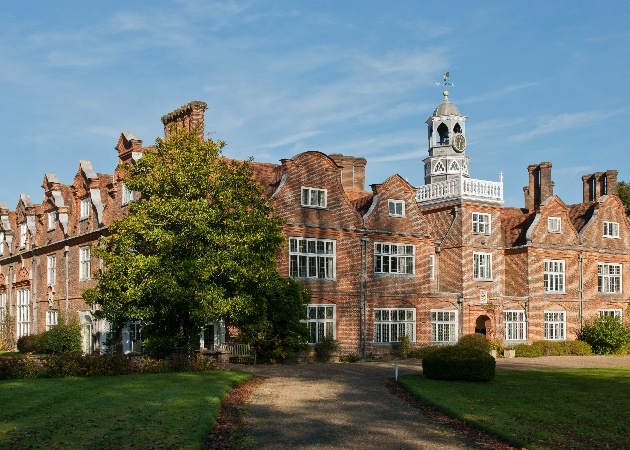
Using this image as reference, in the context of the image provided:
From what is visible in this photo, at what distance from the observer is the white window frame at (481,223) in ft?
141

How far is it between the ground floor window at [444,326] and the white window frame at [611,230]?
14855 mm

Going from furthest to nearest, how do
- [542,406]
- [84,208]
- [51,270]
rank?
[51,270] < [84,208] < [542,406]

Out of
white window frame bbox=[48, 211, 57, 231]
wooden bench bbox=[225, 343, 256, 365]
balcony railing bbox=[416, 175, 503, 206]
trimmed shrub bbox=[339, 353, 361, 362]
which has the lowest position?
trimmed shrub bbox=[339, 353, 361, 362]

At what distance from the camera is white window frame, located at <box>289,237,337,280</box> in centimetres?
3544

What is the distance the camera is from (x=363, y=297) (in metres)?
37.5

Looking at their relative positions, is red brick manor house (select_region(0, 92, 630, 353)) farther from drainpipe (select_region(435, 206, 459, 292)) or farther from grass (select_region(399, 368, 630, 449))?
grass (select_region(399, 368, 630, 449))

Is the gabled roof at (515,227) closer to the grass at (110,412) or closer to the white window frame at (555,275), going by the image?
the white window frame at (555,275)

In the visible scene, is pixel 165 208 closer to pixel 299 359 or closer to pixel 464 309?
pixel 299 359

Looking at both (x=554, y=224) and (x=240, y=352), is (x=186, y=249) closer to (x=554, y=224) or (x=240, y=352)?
(x=240, y=352)

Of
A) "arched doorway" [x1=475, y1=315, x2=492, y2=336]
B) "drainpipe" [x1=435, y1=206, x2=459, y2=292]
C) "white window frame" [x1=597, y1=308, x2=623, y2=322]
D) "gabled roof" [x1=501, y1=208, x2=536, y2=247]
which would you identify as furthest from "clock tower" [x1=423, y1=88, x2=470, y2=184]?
"white window frame" [x1=597, y1=308, x2=623, y2=322]

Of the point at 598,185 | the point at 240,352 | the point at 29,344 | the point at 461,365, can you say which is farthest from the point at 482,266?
the point at 29,344

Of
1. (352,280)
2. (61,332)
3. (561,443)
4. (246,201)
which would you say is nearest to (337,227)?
(352,280)

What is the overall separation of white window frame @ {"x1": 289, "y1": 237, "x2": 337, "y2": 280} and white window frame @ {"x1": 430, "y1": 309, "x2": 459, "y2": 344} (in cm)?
718

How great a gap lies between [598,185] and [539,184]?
20.2 ft
